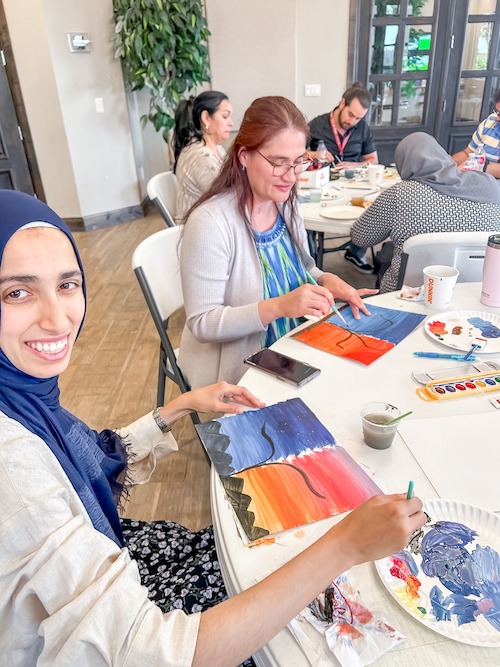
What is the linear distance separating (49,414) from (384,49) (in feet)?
17.7

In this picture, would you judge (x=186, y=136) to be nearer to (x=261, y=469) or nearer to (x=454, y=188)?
(x=454, y=188)

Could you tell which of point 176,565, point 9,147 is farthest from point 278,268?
point 9,147

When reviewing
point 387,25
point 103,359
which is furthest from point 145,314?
point 387,25

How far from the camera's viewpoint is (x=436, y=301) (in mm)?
1471

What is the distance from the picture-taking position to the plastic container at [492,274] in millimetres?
1396

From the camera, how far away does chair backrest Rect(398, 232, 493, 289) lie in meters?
1.74

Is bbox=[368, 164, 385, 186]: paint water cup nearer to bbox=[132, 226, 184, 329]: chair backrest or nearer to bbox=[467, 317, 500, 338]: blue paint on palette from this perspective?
bbox=[132, 226, 184, 329]: chair backrest

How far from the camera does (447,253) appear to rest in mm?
1769

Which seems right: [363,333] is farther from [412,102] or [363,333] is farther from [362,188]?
[412,102]

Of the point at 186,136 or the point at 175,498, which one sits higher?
the point at 186,136

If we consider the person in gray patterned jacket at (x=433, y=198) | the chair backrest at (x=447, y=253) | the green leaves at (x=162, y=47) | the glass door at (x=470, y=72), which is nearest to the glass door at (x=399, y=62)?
the glass door at (x=470, y=72)

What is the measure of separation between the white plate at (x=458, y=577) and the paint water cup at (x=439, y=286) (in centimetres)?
77

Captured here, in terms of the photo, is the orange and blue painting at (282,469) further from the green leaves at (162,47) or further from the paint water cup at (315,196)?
the green leaves at (162,47)

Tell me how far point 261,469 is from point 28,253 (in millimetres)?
535
